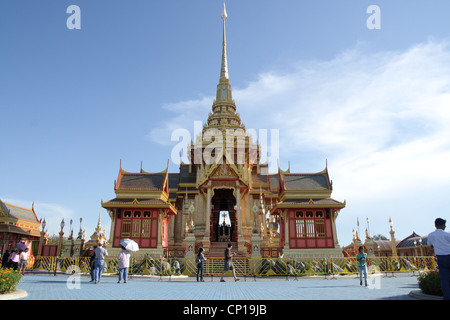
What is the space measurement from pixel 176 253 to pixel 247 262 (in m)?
7.61

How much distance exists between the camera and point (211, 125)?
4119cm

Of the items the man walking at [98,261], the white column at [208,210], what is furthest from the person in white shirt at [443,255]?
the white column at [208,210]

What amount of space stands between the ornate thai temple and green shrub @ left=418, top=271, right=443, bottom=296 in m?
14.4

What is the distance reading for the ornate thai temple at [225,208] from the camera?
26.5 metres

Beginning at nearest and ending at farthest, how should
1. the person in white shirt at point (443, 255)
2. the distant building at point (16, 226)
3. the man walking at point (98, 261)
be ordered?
the person in white shirt at point (443, 255) < the man walking at point (98, 261) < the distant building at point (16, 226)

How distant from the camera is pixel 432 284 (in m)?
8.66

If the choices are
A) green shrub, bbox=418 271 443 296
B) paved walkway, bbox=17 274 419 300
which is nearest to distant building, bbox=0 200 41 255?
paved walkway, bbox=17 274 419 300

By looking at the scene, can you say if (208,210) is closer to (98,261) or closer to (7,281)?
(98,261)

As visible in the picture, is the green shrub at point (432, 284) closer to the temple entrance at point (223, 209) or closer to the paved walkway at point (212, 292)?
the paved walkway at point (212, 292)

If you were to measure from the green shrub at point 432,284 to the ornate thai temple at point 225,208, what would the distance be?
566 inches

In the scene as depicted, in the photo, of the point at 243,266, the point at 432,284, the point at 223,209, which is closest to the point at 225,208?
the point at 223,209

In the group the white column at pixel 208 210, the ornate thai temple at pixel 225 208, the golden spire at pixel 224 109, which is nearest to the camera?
the ornate thai temple at pixel 225 208

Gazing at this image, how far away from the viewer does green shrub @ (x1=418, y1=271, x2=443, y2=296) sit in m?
8.56
